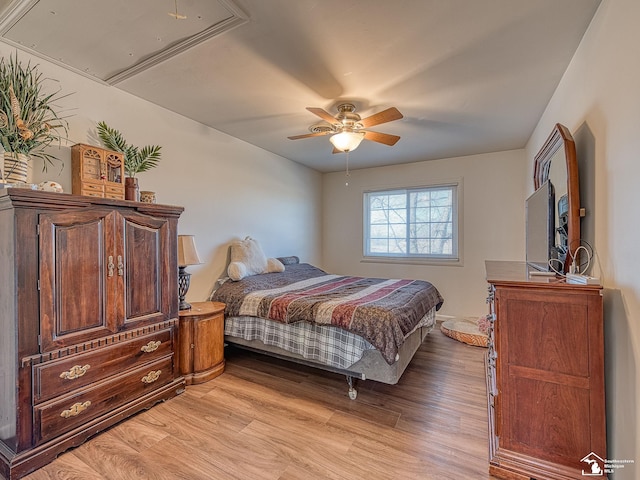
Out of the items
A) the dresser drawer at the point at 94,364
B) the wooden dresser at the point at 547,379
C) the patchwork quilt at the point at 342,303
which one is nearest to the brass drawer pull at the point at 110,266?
the dresser drawer at the point at 94,364

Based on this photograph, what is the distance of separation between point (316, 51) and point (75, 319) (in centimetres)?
226

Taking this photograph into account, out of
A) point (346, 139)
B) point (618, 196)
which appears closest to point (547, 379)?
point (618, 196)

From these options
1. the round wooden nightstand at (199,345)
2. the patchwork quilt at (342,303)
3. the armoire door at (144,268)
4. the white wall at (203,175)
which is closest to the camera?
the armoire door at (144,268)

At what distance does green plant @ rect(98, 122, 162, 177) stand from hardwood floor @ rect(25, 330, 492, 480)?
1910 mm

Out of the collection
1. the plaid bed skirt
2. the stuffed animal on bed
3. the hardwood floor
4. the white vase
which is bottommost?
the hardwood floor

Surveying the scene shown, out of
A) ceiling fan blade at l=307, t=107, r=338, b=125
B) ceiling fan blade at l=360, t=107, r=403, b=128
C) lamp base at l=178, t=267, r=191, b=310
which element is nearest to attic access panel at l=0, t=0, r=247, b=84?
ceiling fan blade at l=307, t=107, r=338, b=125

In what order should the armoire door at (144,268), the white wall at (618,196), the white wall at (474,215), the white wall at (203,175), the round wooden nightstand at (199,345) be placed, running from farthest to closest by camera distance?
1. the white wall at (474,215)
2. the round wooden nightstand at (199,345)
3. the white wall at (203,175)
4. the armoire door at (144,268)
5. the white wall at (618,196)

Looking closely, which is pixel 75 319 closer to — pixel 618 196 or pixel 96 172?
pixel 96 172

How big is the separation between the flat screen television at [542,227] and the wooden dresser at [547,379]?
2.02 ft

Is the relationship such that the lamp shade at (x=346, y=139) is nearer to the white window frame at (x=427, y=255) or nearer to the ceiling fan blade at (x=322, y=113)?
the ceiling fan blade at (x=322, y=113)

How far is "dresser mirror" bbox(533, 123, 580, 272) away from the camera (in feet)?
5.53

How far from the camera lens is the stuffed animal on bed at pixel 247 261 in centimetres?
333

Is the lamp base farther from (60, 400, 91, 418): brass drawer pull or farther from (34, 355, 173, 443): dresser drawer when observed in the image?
(60, 400, 91, 418): brass drawer pull

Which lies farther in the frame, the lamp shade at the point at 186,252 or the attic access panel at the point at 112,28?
the lamp shade at the point at 186,252
